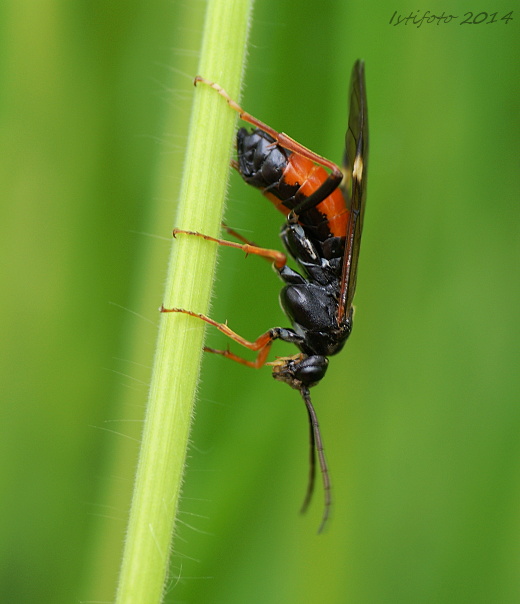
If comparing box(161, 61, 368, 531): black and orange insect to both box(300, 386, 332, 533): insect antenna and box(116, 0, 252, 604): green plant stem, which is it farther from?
box(116, 0, 252, 604): green plant stem

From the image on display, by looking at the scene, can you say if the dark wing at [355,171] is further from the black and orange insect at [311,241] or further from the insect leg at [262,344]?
the insect leg at [262,344]

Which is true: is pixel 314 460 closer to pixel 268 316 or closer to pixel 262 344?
pixel 262 344

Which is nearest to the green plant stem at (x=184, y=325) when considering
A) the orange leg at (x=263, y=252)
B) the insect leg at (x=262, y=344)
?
the orange leg at (x=263, y=252)

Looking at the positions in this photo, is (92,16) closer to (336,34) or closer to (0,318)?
(336,34)

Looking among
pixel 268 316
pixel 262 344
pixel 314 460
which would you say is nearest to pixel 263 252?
pixel 262 344

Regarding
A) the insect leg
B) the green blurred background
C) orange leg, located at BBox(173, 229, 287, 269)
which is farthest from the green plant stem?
the insect leg

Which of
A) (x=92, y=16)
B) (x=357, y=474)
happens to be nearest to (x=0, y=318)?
(x=92, y=16)
